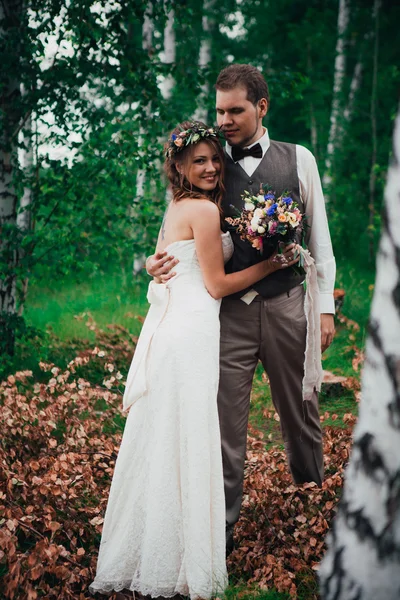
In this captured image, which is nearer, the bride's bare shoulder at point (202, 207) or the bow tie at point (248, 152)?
the bride's bare shoulder at point (202, 207)

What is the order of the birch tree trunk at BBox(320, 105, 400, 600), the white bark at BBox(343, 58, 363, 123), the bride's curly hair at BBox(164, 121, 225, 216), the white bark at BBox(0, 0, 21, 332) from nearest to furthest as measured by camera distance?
the birch tree trunk at BBox(320, 105, 400, 600) < the bride's curly hair at BBox(164, 121, 225, 216) < the white bark at BBox(0, 0, 21, 332) < the white bark at BBox(343, 58, 363, 123)

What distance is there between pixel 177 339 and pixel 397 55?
1395 centimetres

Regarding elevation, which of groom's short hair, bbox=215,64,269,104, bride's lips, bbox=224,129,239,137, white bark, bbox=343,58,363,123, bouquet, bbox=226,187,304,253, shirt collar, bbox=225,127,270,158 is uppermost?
white bark, bbox=343,58,363,123

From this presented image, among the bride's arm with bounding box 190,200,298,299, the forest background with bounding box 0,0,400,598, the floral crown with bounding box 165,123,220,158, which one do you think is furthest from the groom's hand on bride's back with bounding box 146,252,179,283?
the forest background with bounding box 0,0,400,598

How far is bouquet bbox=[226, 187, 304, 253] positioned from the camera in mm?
3146

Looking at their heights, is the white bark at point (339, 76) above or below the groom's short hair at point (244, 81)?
above

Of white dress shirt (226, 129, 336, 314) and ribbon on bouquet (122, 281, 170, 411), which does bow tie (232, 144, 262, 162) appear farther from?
ribbon on bouquet (122, 281, 170, 411)

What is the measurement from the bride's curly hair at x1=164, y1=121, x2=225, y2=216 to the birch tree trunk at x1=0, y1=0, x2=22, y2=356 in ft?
9.64

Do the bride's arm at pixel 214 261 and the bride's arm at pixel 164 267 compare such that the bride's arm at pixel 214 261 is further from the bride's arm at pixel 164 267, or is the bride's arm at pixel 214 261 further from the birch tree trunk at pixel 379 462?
the birch tree trunk at pixel 379 462

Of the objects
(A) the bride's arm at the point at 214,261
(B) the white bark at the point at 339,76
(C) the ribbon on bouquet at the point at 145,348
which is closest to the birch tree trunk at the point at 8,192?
(C) the ribbon on bouquet at the point at 145,348

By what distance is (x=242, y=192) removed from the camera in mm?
3486

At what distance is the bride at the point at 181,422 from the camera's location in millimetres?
3133

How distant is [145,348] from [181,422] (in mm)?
427

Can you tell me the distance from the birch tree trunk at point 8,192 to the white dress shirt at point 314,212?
3.18 m
